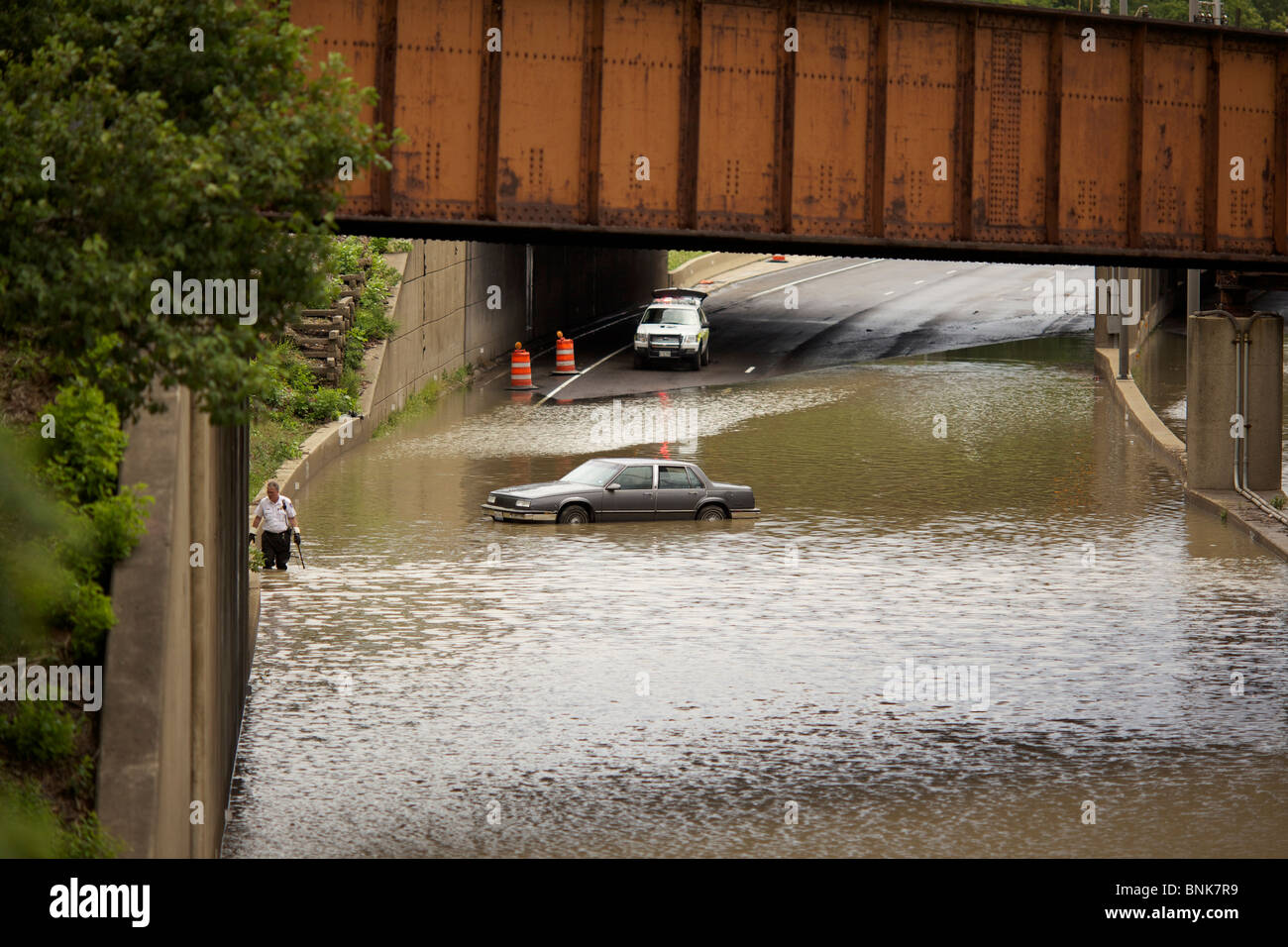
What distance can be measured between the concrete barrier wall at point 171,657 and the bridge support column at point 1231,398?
2081cm

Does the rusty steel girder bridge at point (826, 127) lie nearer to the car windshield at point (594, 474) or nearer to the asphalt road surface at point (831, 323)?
the car windshield at point (594, 474)

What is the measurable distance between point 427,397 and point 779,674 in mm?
24238

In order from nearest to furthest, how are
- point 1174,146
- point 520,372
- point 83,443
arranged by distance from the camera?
point 83,443 < point 1174,146 < point 520,372

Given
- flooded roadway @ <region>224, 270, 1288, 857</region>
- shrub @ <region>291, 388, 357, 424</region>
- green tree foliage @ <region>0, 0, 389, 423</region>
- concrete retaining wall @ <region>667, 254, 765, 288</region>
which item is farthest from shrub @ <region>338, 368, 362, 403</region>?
concrete retaining wall @ <region>667, 254, 765, 288</region>

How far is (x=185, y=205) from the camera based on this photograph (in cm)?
1063

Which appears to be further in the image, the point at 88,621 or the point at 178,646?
the point at 178,646

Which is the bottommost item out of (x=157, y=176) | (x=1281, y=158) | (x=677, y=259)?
A: (x=157, y=176)

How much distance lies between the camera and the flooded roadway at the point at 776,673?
48.1 ft

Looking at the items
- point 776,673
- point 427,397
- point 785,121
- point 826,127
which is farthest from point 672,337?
point 776,673

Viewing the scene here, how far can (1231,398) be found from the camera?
30.5 meters

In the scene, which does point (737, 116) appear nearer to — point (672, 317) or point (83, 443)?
point (83, 443)

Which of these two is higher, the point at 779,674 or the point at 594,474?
the point at 594,474

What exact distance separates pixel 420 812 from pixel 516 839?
103 cm
